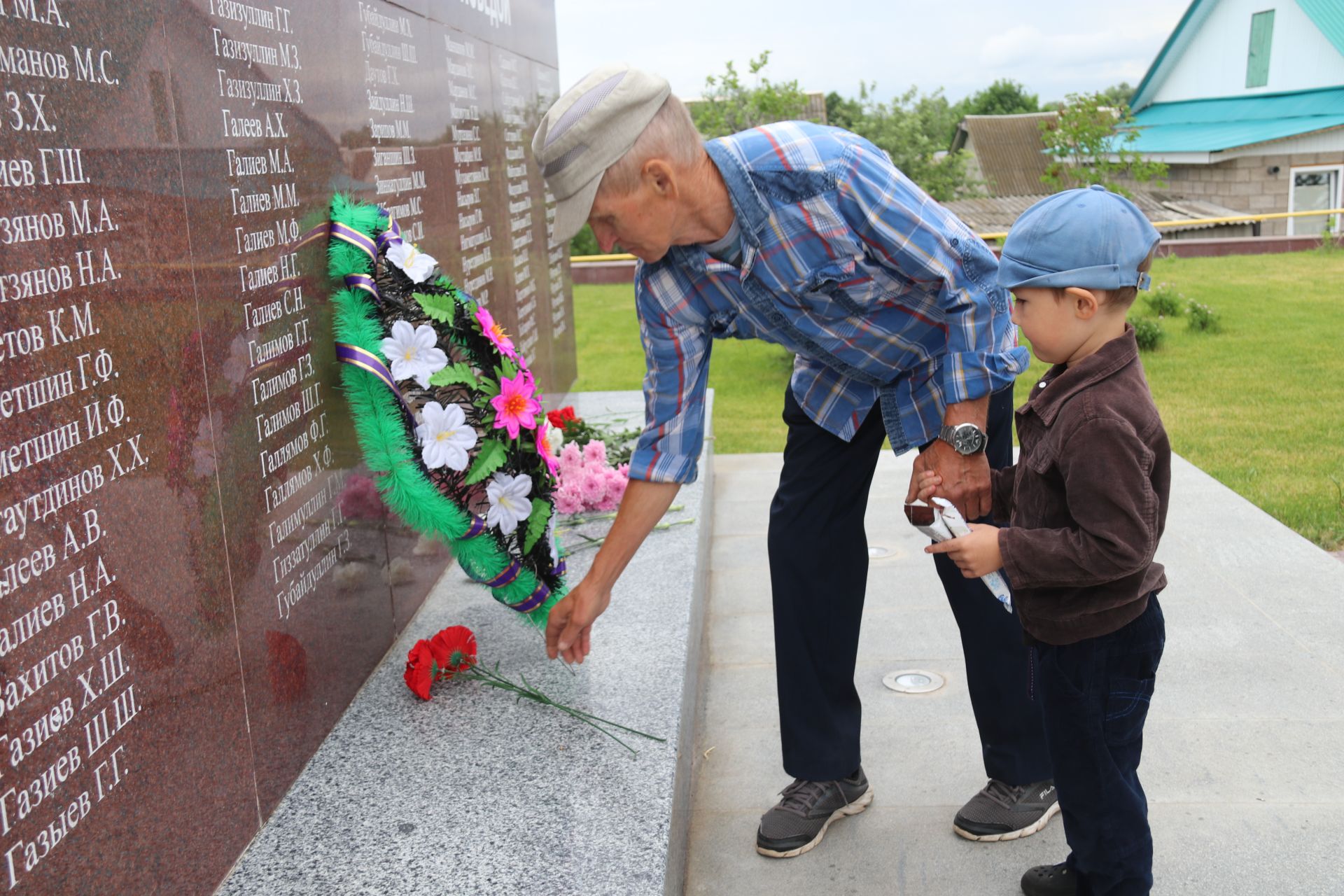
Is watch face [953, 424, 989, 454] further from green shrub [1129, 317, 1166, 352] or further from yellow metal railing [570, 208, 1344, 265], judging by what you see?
yellow metal railing [570, 208, 1344, 265]

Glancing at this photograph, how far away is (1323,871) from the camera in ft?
8.34

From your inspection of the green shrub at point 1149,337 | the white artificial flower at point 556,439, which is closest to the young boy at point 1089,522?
the white artificial flower at point 556,439

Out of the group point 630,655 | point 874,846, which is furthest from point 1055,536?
point 630,655

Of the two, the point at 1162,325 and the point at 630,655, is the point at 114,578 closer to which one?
the point at 630,655

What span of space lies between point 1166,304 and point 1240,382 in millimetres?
3087

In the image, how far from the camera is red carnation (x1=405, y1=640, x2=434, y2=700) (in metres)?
2.93

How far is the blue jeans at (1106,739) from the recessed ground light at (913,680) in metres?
1.36

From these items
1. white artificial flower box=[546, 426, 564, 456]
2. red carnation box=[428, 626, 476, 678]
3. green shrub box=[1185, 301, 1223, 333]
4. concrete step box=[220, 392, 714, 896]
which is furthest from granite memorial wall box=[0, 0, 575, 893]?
green shrub box=[1185, 301, 1223, 333]

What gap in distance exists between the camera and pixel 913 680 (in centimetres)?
366

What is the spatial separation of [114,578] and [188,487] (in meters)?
0.31

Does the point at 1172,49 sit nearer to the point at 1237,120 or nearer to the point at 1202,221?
the point at 1237,120

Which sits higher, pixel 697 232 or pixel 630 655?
pixel 697 232

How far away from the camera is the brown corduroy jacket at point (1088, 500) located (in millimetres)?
1979

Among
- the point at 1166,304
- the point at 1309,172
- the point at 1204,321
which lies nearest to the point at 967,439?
the point at 1204,321
